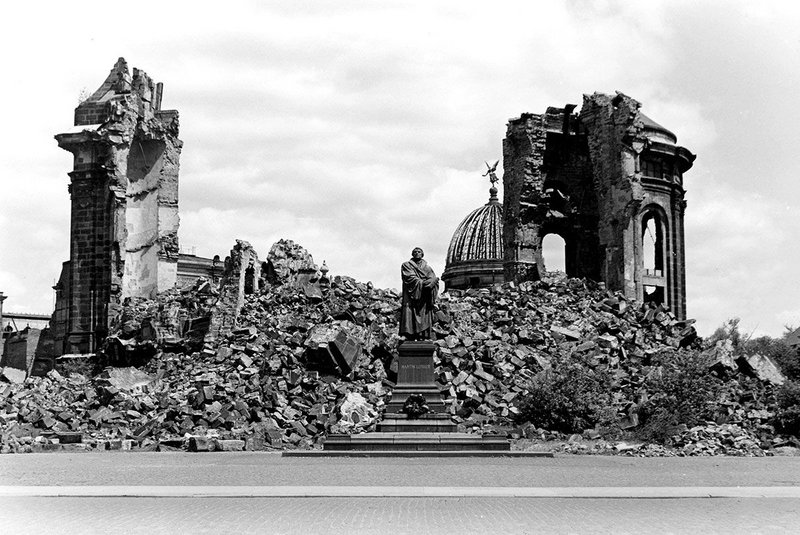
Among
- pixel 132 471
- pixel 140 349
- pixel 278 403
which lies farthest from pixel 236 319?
pixel 132 471

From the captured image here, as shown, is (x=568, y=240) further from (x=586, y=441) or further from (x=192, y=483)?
(x=192, y=483)

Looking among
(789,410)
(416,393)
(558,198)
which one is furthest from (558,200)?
(416,393)

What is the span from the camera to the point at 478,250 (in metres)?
69.8

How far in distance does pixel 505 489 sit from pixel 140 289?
26.6m

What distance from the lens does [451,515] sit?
10602 mm

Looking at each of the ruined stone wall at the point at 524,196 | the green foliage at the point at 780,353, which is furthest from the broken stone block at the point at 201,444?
the ruined stone wall at the point at 524,196

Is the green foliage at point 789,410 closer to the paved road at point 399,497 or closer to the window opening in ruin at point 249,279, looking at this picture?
the paved road at point 399,497

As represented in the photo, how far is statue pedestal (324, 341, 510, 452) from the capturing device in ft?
64.0

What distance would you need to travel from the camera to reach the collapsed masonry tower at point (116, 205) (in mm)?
36188

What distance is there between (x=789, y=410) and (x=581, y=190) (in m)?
19.1

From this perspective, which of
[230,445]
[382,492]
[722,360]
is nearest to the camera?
[382,492]

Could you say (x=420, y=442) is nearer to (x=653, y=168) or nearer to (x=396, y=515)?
(x=396, y=515)

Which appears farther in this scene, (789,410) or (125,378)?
(125,378)

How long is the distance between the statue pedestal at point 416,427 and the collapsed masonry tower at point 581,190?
57.2 ft
